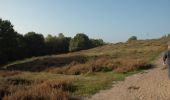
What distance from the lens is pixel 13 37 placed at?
68.3 meters

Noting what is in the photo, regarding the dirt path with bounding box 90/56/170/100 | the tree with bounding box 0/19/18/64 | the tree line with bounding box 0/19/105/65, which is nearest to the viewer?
the dirt path with bounding box 90/56/170/100

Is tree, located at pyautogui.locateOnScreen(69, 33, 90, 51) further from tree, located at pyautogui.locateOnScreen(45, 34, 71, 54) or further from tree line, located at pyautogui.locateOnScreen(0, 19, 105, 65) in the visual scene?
tree, located at pyautogui.locateOnScreen(45, 34, 71, 54)

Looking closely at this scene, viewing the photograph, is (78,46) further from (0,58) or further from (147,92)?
(147,92)

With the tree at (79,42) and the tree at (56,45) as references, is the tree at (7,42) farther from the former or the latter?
the tree at (79,42)

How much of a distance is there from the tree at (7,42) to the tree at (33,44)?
696 cm

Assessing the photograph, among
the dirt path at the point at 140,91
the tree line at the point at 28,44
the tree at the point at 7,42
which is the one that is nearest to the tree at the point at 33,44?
the tree line at the point at 28,44

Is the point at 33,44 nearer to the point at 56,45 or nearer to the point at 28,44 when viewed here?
the point at 28,44

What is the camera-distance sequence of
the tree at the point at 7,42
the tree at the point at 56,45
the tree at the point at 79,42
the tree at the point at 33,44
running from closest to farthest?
1. the tree at the point at 7,42
2. the tree at the point at 33,44
3. the tree at the point at 56,45
4. the tree at the point at 79,42

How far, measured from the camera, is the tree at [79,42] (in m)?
88.8

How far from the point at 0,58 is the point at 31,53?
13.8 m

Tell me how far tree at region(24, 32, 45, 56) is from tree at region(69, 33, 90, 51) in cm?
871

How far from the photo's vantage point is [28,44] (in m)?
77.9

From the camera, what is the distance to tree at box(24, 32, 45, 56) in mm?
77250

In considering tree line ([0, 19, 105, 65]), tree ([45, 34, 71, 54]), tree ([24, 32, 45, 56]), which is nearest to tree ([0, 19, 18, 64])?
tree line ([0, 19, 105, 65])
